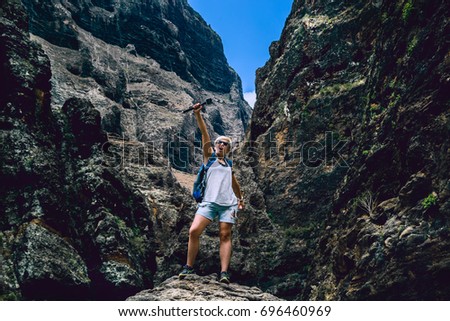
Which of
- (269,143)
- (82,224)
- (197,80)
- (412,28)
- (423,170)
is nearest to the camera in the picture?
(423,170)

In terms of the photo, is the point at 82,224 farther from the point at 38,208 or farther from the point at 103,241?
the point at 38,208

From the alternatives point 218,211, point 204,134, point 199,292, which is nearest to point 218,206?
point 218,211

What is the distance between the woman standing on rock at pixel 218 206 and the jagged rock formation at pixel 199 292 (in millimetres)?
186

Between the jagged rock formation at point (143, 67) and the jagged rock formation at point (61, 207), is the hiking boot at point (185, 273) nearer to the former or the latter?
the jagged rock formation at point (61, 207)

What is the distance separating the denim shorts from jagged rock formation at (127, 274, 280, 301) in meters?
1.04

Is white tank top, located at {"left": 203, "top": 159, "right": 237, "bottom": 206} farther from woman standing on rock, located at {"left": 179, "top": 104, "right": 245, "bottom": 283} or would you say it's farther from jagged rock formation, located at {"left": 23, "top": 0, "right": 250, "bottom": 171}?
jagged rock formation, located at {"left": 23, "top": 0, "right": 250, "bottom": 171}

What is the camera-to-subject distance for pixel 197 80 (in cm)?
9762

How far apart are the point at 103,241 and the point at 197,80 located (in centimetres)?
8875

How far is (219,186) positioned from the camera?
7527 mm

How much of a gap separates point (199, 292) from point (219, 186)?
1.76 metres

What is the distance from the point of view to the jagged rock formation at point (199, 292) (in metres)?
6.67

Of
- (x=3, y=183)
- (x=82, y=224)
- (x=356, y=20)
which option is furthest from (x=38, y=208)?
(x=356, y=20)

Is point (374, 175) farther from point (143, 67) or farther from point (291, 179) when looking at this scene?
point (143, 67)

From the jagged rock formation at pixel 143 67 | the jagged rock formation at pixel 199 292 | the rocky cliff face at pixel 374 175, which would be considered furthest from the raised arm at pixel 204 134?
the jagged rock formation at pixel 143 67
